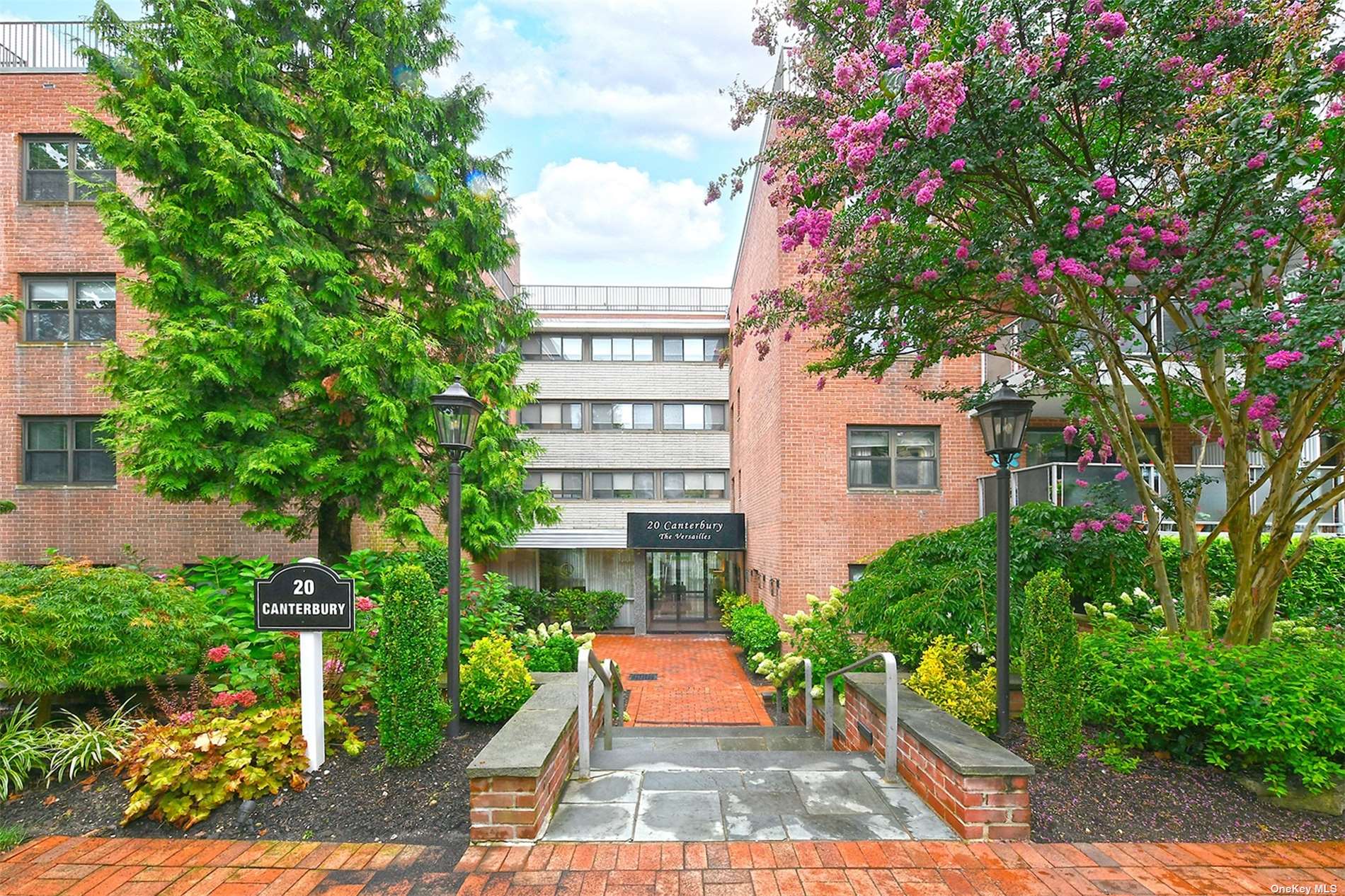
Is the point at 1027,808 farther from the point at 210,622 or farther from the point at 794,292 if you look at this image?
the point at 210,622

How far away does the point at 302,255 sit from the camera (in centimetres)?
759

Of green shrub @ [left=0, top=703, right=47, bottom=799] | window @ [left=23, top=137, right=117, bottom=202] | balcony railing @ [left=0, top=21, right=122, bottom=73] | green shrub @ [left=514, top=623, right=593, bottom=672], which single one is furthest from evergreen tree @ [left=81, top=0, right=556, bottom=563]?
balcony railing @ [left=0, top=21, right=122, bottom=73]

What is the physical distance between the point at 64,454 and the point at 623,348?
1402cm

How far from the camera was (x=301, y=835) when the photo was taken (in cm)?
370

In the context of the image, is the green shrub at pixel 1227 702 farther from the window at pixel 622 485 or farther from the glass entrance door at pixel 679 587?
the window at pixel 622 485

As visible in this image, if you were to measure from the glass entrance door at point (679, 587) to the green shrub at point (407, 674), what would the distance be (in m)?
15.1

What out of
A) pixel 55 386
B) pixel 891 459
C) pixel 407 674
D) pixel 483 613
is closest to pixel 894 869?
pixel 407 674

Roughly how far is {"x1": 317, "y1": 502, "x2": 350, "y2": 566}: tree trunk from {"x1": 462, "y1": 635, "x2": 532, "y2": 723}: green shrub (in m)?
4.52

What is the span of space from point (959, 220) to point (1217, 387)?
108 inches

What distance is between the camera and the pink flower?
388 cm

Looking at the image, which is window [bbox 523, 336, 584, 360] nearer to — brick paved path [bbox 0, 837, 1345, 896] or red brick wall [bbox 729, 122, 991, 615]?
red brick wall [bbox 729, 122, 991, 615]

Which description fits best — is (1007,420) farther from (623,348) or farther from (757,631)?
(623,348)

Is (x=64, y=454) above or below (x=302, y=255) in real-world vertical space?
below

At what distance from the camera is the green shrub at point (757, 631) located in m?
12.6
